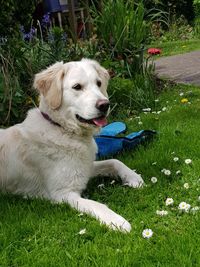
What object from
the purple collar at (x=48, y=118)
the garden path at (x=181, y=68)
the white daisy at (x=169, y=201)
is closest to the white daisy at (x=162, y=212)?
the white daisy at (x=169, y=201)

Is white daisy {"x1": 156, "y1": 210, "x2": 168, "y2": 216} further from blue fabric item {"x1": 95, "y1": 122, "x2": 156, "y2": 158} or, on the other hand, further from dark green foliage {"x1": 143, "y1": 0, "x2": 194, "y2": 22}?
dark green foliage {"x1": 143, "y1": 0, "x2": 194, "y2": 22}

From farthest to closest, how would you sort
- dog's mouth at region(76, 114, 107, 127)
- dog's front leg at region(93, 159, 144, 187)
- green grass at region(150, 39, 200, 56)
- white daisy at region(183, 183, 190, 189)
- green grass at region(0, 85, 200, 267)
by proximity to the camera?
green grass at region(150, 39, 200, 56) → dog's front leg at region(93, 159, 144, 187) → dog's mouth at region(76, 114, 107, 127) → white daisy at region(183, 183, 190, 189) → green grass at region(0, 85, 200, 267)

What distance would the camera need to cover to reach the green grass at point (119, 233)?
2555 mm

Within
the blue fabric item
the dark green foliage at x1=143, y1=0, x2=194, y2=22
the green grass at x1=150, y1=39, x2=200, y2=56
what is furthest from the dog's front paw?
the dark green foliage at x1=143, y1=0, x2=194, y2=22

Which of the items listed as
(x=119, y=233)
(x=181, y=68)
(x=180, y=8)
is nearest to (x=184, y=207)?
(x=119, y=233)

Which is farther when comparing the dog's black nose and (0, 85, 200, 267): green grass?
the dog's black nose

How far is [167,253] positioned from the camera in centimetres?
252

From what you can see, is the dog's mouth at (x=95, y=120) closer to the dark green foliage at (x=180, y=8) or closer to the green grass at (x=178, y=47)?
the green grass at (x=178, y=47)

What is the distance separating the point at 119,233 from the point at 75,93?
1208 millimetres

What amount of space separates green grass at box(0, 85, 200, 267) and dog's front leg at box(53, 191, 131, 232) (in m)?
0.05

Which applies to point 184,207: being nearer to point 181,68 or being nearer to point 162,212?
point 162,212

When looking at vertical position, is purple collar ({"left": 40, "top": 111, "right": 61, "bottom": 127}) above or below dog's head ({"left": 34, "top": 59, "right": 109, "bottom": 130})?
below

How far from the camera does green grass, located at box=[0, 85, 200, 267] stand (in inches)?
101

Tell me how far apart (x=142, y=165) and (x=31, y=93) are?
2.35 meters
